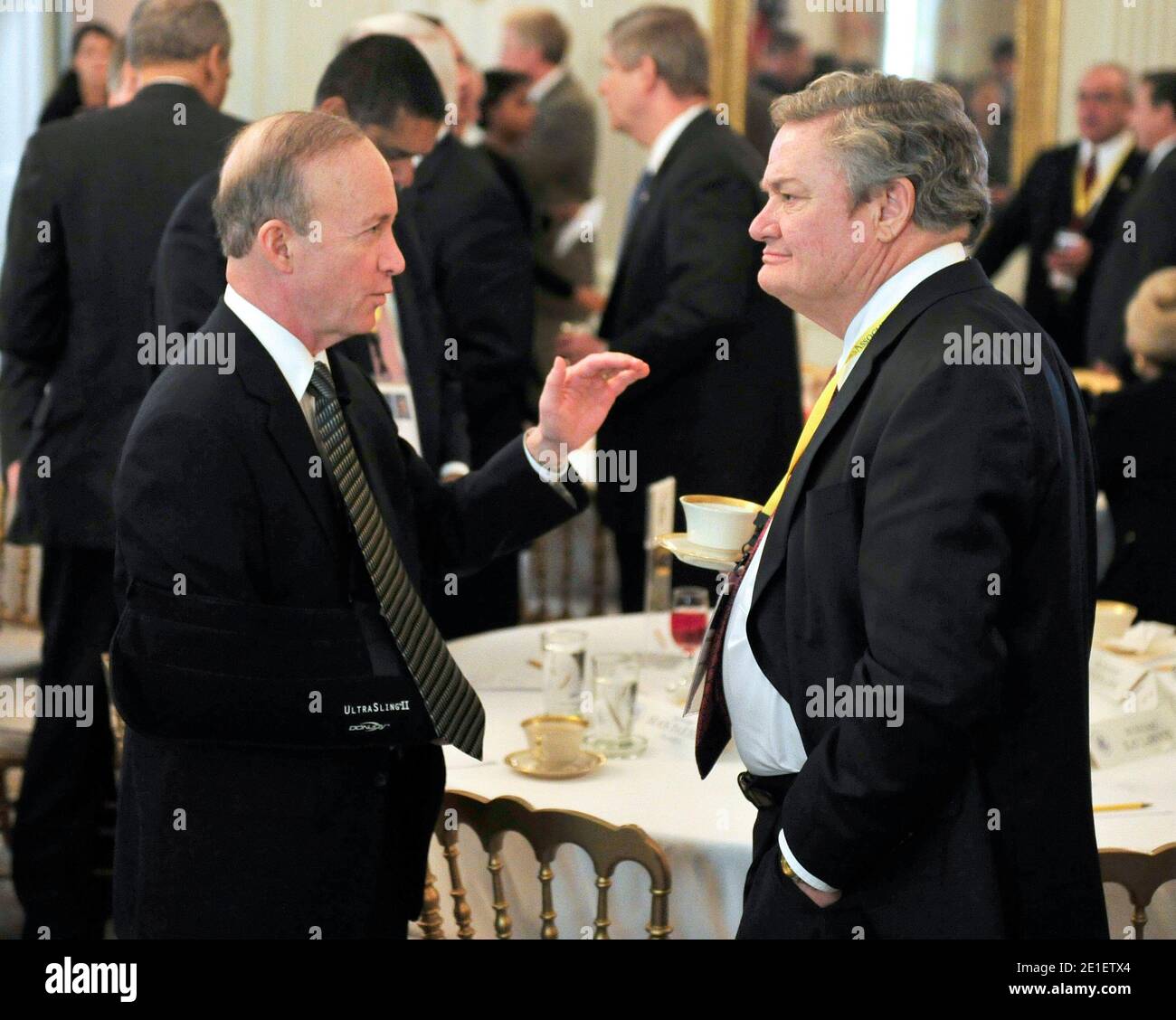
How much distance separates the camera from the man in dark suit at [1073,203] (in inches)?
255

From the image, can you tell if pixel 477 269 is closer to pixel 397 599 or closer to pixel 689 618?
pixel 689 618

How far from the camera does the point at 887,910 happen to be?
67.7 inches

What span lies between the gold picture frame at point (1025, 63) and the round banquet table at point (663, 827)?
203 inches

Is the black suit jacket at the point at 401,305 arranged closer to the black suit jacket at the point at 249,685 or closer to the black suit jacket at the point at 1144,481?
the black suit jacket at the point at 249,685

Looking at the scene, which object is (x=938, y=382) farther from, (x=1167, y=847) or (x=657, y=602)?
(x=657, y=602)

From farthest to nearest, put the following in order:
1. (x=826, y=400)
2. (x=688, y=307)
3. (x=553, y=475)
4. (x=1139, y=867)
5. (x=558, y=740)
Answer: (x=688, y=307) → (x=558, y=740) → (x=553, y=475) → (x=1139, y=867) → (x=826, y=400)

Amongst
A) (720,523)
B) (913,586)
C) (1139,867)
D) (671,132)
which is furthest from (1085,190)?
(913,586)

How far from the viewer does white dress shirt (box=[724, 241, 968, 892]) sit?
70.5 inches

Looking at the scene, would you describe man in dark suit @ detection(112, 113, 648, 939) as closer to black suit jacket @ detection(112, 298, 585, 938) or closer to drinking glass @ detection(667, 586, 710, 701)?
black suit jacket @ detection(112, 298, 585, 938)

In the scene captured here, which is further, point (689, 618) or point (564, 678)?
point (689, 618)

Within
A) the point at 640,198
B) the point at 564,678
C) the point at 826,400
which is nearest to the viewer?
the point at 826,400

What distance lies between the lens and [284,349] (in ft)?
6.42

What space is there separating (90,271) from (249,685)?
6.00ft

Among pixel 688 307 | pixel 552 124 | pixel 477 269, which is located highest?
pixel 552 124
